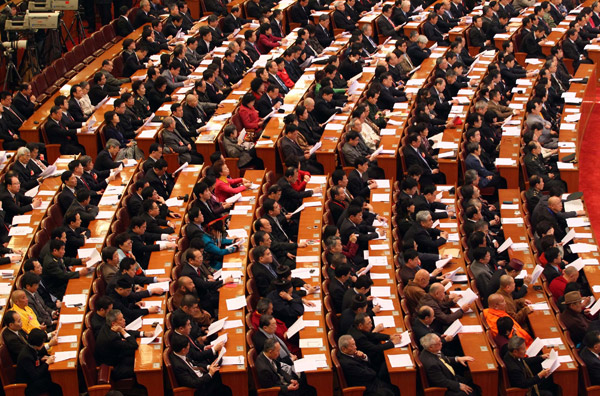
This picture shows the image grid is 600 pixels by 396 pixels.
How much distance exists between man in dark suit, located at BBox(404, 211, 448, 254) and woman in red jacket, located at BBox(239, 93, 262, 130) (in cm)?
307

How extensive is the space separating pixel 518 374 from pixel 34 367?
3.81m

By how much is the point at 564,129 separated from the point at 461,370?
4932 mm

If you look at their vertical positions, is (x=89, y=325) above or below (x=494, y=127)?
above

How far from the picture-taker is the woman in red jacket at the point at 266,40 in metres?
14.2

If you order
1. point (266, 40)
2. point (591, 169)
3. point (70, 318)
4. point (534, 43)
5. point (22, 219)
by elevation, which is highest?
point (70, 318)

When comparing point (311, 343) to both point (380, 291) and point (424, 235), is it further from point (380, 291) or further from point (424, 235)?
point (424, 235)

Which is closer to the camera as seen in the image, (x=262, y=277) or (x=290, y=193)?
(x=262, y=277)

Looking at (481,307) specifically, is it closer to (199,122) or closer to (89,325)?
(89,325)

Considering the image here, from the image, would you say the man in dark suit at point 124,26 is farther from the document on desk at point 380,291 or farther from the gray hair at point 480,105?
the document on desk at point 380,291

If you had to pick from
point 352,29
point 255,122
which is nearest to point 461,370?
point 255,122

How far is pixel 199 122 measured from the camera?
11.2 metres

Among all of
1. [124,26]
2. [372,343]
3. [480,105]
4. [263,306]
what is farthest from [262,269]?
[124,26]

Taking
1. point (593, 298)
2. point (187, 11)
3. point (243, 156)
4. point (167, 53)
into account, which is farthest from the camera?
point (187, 11)

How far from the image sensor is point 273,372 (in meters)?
6.96
